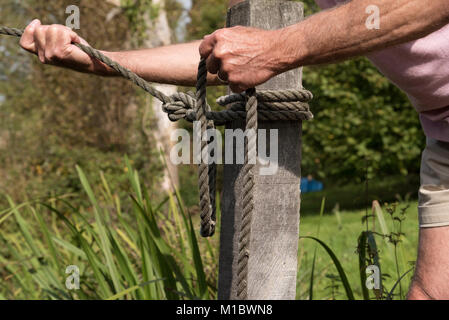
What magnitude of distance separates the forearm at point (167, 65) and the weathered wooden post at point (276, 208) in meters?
0.32

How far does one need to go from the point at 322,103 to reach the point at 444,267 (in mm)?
8265

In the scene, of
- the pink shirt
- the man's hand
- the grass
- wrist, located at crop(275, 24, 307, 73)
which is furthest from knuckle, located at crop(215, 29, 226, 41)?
the grass

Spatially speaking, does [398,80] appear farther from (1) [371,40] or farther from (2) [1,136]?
(2) [1,136]

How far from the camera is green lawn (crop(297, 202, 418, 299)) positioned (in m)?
3.17

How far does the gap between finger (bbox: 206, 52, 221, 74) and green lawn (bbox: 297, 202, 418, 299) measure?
43.8 inches

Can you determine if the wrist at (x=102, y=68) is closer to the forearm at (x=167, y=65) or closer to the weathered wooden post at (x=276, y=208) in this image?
the forearm at (x=167, y=65)

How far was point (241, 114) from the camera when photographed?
1.59 m

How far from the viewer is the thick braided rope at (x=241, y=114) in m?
1.46

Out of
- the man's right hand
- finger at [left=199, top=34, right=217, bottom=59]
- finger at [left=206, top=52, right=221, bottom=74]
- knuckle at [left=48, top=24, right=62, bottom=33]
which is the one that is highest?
knuckle at [left=48, top=24, right=62, bottom=33]

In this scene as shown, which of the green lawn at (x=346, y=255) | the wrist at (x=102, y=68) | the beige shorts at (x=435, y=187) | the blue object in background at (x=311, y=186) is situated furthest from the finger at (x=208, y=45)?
the blue object in background at (x=311, y=186)

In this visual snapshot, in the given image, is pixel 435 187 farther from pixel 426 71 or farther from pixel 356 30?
pixel 356 30

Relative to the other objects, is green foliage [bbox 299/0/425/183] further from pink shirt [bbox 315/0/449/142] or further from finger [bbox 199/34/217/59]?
finger [bbox 199/34/217/59]
